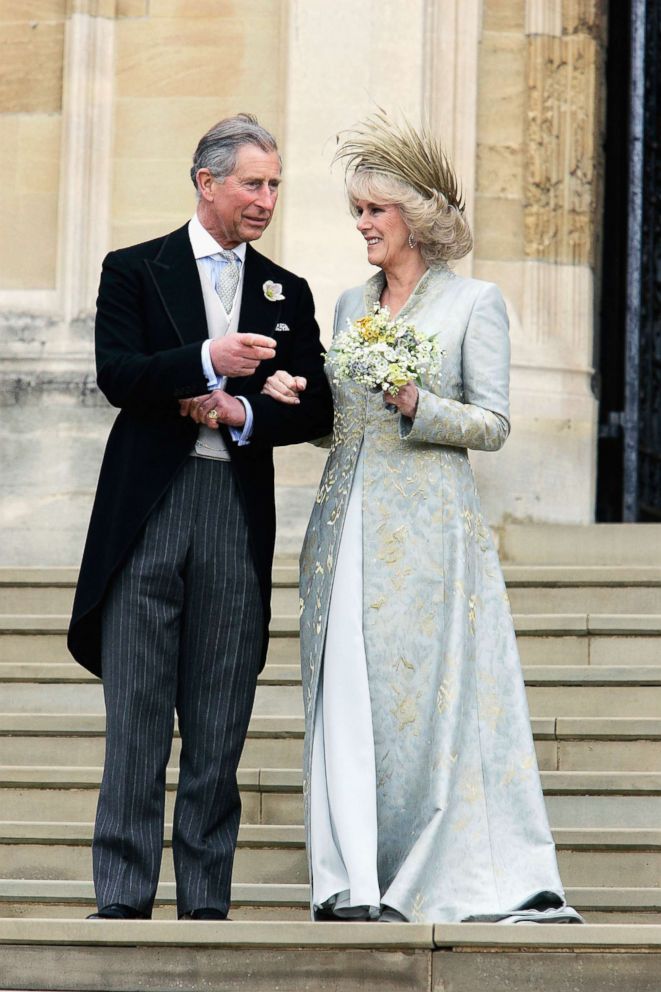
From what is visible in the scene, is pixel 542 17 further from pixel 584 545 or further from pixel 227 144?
pixel 227 144

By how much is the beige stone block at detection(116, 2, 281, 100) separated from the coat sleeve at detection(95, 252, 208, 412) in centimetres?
427

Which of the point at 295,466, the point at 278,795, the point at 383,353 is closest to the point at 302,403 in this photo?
the point at 383,353

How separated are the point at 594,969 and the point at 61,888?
1839 millimetres

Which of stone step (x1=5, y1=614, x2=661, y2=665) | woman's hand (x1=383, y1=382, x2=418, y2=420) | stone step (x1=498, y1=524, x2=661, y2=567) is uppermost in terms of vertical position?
woman's hand (x1=383, y1=382, x2=418, y2=420)

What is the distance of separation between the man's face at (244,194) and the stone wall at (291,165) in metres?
3.78

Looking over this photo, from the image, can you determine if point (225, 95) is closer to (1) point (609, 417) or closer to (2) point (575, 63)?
(2) point (575, 63)

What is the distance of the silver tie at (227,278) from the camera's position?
16.0ft

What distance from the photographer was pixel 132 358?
467 centimetres

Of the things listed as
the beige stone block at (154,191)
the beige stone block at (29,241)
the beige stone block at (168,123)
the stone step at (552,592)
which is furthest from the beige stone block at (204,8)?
the stone step at (552,592)

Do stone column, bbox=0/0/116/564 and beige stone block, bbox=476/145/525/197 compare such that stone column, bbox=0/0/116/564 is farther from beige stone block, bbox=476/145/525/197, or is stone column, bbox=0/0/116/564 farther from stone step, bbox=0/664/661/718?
stone step, bbox=0/664/661/718

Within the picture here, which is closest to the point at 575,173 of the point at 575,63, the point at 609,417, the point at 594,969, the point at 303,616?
the point at 575,63

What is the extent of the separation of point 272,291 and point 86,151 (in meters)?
4.37

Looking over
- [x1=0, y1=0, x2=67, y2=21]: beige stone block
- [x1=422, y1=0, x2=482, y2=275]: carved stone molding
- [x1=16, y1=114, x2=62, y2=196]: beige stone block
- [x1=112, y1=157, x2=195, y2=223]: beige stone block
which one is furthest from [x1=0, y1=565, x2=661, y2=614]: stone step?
[x1=0, y1=0, x2=67, y2=21]: beige stone block

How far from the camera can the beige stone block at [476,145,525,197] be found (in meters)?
9.08
